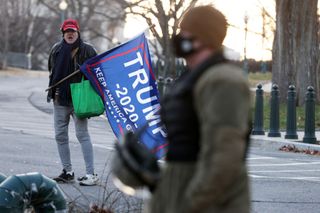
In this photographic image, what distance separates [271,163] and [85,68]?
603 cm

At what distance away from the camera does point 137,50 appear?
8.79 metres

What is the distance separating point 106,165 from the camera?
11.4m

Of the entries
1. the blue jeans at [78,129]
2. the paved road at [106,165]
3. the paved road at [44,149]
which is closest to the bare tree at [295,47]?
the paved road at [44,149]

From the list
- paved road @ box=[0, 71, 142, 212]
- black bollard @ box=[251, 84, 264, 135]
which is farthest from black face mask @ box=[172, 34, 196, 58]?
black bollard @ box=[251, 84, 264, 135]

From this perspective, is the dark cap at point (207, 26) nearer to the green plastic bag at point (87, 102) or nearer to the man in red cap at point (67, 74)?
the green plastic bag at point (87, 102)

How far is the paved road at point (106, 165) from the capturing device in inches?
382

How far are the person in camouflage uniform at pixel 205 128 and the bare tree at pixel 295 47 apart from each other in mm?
25944

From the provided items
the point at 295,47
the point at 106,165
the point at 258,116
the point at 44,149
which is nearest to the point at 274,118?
the point at 258,116

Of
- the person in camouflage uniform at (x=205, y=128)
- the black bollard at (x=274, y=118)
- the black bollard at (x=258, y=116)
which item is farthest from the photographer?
the black bollard at (x=258, y=116)

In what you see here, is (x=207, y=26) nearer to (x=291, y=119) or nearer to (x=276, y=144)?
(x=276, y=144)

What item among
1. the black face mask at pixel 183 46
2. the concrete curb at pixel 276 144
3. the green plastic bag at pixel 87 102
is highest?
the black face mask at pixel 183 46

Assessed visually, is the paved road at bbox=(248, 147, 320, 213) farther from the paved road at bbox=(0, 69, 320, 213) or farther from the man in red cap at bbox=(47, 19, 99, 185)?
the man in red cap at bbox=(47, 19, 99, 185)

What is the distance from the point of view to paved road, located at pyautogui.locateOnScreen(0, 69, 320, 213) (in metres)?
9.70

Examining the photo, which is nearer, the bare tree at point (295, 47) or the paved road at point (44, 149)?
the paved road at point (44, 149)
